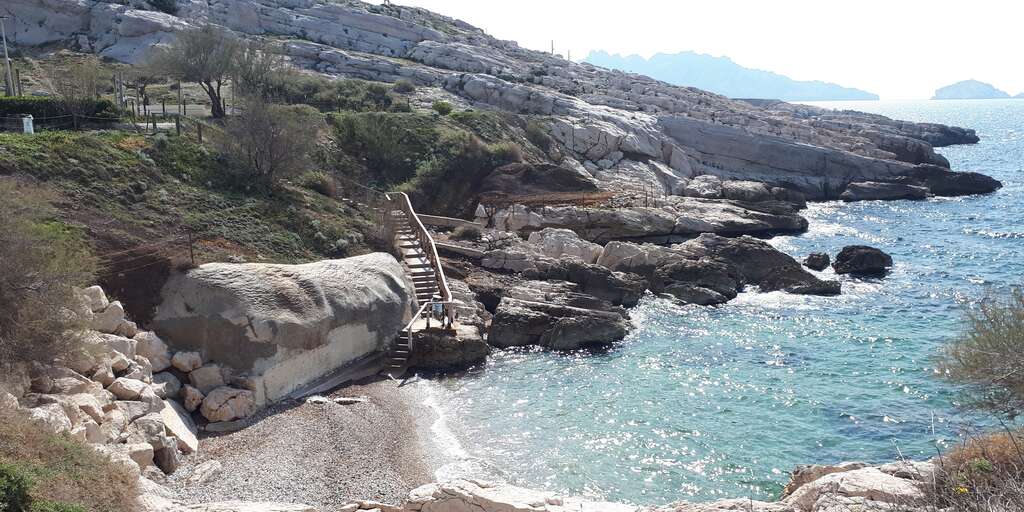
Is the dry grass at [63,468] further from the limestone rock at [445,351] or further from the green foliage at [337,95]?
the green foliage at [337,95]

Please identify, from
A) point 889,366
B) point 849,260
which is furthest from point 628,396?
point 849,260

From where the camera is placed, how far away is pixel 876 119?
13438cm

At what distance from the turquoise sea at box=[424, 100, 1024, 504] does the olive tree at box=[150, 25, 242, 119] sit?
2963 cm

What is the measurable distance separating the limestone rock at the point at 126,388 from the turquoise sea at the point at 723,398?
818 cm

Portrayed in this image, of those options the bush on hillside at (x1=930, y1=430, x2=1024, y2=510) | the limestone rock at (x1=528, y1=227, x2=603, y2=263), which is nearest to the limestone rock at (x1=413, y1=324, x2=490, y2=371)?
the limestone rock at (x1=528, y1=227, x2=603, y2=263)

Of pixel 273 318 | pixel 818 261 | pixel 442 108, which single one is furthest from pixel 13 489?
pixel 442 108

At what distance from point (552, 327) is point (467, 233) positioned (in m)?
11.3

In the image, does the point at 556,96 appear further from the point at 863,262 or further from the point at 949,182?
the point at 949,182

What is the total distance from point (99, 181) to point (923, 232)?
174 ft

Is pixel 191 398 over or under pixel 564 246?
under

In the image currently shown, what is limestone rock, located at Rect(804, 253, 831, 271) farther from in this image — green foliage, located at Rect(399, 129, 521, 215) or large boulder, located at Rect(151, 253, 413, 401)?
large boulder, located at Rect(151, 253, 413, 401)

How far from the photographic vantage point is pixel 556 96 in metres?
73.5

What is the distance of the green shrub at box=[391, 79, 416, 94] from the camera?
6806 centimetres

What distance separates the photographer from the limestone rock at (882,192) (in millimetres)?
67875
